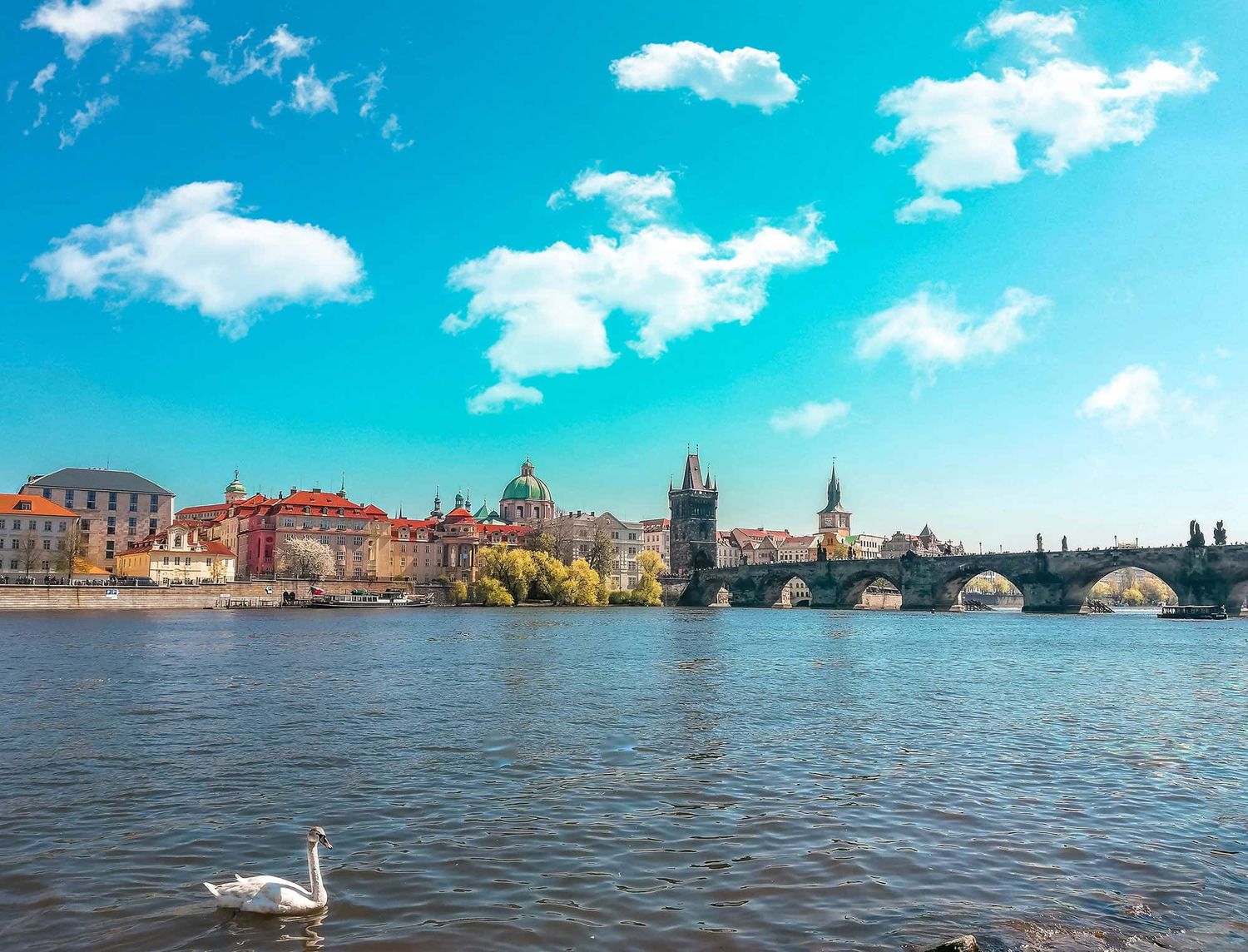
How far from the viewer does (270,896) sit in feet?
31.5

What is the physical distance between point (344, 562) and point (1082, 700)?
127m

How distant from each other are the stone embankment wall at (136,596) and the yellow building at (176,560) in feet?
16.2

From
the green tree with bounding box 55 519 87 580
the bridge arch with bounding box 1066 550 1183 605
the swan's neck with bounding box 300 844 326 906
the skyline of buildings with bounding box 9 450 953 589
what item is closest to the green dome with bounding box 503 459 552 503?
the skyline of buildings with bounding box 9 450 953 589

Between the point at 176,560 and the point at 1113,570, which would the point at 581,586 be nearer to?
the point at 176,560

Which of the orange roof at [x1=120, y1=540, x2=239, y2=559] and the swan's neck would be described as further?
the orange roof at [x1=120, y1=540, x2=239, y2=559]

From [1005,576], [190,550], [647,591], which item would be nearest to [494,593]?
[647,591]

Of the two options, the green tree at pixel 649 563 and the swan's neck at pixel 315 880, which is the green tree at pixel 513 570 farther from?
the swan's neck at pixel 315 880

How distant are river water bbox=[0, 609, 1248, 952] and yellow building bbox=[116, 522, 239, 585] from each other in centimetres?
8981

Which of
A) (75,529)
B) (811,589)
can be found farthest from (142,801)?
(811,589)

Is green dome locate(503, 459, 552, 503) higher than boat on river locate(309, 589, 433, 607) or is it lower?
higher

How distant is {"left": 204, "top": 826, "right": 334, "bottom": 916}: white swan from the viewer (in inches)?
378

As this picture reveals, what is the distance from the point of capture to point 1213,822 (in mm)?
13594

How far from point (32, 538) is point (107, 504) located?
16204 mm

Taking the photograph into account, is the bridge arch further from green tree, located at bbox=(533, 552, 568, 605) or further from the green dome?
the green dome
